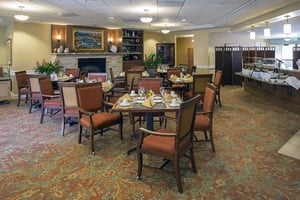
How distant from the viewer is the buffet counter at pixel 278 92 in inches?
267

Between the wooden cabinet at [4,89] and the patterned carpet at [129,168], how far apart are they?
3.18 metres

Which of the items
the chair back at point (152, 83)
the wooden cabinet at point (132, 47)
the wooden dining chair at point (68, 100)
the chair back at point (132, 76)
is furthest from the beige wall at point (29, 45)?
the chair back at point (152, 83)

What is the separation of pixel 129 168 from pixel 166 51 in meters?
11.1

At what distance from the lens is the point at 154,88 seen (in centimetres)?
575

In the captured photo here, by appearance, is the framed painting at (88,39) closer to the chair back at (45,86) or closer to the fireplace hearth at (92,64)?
the fireplace hearth at (92,64)

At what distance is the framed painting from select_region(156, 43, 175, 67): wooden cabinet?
3.56 meters

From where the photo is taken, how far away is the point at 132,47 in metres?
13.2

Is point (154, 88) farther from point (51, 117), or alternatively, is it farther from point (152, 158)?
point (51, 117)

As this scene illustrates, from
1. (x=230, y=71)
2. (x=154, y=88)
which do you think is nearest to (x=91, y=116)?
(x=154, y=88)

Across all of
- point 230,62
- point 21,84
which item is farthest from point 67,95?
point 230,62

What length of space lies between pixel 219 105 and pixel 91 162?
4.88 metres

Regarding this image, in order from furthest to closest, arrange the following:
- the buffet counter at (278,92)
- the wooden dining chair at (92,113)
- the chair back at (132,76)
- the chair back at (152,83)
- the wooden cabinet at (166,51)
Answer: the wooden cabinet at (166,51)
the chair back at (132,76)
the buffet counter at (278,92)
the chair back at (152,83)
the wooden dining chair at (92,113)

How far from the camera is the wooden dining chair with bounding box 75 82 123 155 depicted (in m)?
4.22

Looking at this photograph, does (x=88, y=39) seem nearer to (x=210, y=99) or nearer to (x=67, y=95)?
(x=67, y=95)
